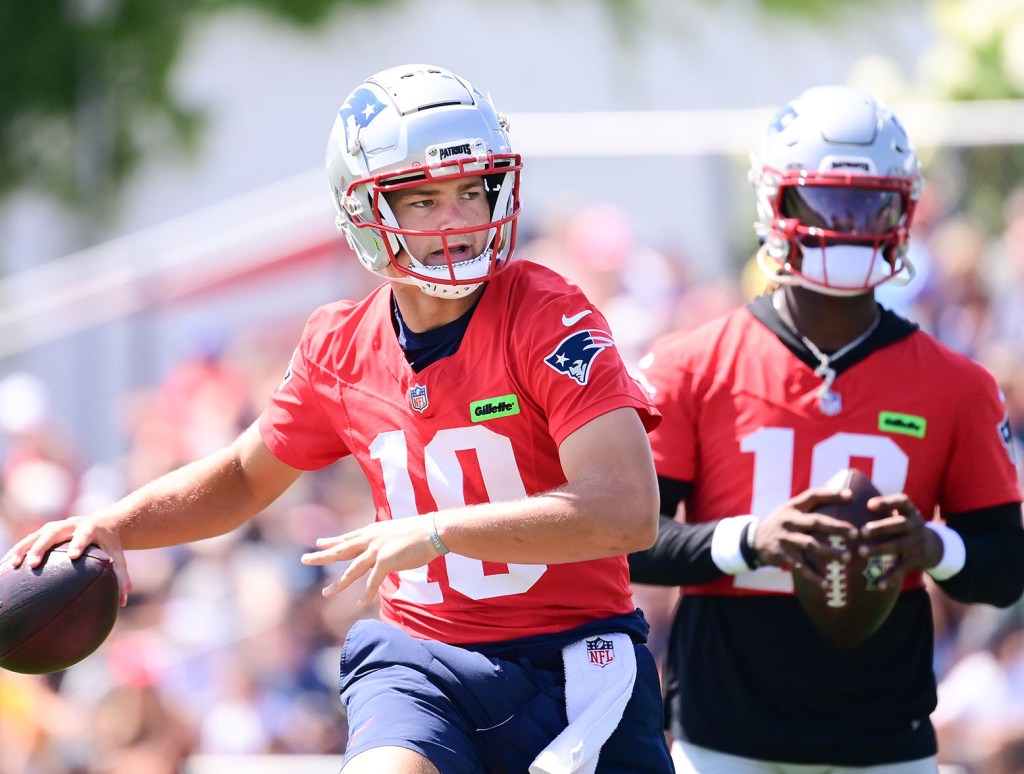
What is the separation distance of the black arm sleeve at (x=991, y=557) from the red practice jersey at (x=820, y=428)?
5 cm

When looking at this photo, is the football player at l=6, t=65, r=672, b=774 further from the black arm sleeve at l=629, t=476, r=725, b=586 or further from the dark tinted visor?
the dark tinted visor

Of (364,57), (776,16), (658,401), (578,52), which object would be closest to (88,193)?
(364,57)

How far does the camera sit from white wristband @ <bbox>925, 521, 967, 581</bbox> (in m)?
3.86

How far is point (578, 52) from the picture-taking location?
15703mm

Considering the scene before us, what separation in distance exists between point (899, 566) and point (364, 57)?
13102 mm

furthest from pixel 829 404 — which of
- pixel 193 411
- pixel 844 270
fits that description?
pixel 193 411

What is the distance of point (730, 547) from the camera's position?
389 cm

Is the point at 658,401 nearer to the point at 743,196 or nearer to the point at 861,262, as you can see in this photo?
the point at 861,262

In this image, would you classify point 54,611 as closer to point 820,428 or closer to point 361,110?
point 361,110

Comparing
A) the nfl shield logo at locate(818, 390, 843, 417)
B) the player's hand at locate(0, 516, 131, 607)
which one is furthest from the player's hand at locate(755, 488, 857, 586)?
the player's hand at locate(0, 516, 131, 607)

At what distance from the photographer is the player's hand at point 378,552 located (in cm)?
297

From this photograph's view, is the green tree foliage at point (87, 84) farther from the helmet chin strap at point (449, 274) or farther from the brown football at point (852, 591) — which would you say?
the brown football at point (852, 591)

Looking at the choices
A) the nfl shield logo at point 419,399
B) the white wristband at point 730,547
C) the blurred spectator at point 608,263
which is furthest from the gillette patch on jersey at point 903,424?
the blurred spectator at point 608,263

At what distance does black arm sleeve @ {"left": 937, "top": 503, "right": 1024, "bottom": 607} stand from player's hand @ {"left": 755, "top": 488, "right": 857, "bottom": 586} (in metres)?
0.42
